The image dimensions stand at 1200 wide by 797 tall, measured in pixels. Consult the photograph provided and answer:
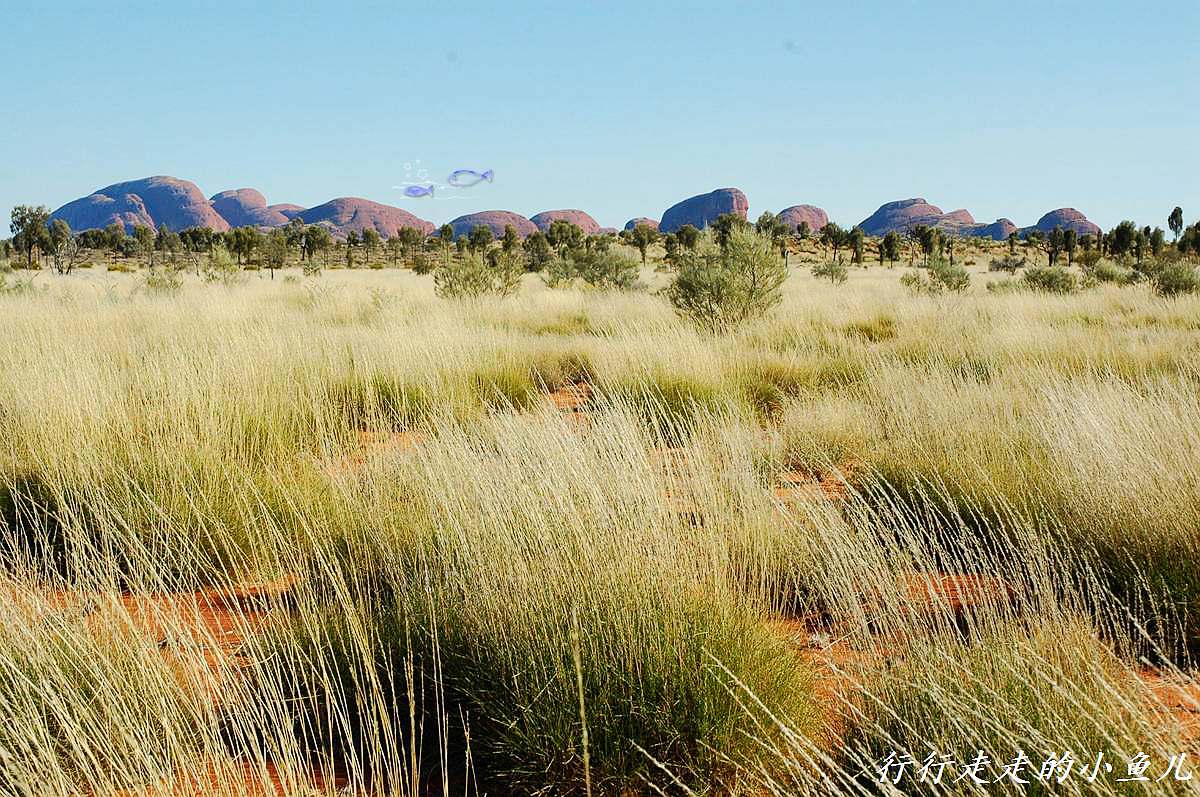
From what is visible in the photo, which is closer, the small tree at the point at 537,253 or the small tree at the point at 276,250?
the small tree at the point at 537,253

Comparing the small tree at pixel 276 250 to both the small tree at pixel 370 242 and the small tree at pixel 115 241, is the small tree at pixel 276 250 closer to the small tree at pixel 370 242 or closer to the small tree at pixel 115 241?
the small tree at pixel 370 242

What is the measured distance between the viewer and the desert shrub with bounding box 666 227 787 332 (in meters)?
12.5

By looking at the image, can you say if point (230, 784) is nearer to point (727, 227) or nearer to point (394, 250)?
point (727, 227)

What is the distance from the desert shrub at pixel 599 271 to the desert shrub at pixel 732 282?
32.8 feet

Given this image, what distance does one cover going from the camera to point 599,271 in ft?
89.6

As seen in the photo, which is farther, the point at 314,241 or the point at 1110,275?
the point at 314,241

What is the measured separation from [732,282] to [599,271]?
49.7 feet

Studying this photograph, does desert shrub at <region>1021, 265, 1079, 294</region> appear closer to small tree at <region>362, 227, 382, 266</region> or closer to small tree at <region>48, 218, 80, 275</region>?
small tree at <region>48, 218, 80, 275</region>

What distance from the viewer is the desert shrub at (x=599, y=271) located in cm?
2505

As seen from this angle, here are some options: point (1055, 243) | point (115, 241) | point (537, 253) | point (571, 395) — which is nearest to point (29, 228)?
point (115, 241)

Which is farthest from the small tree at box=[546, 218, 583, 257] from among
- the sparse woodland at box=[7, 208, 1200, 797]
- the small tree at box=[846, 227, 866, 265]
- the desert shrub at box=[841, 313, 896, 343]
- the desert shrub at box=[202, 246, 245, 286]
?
the sparse woodland at box=[7, 208, 1200, 797]

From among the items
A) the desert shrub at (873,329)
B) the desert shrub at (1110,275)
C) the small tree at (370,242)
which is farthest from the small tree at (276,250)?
the desert shrub at (1110,275)

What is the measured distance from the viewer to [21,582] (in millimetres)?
2668

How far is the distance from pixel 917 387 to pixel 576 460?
4.05 metres
